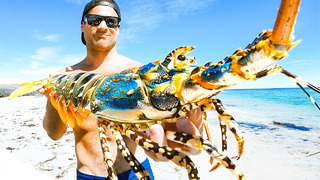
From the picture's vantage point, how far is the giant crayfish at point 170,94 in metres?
1.42

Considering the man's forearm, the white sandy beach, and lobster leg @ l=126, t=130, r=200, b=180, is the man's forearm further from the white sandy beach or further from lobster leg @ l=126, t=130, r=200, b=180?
the white sandy beach

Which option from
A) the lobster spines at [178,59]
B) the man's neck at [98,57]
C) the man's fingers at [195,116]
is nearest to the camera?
the lobster spines at [178,59]

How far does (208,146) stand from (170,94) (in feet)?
1.66

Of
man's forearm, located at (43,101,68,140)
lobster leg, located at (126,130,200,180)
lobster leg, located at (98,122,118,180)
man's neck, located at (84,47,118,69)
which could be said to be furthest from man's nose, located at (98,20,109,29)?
lobster leg, located at (126,130,200,180)

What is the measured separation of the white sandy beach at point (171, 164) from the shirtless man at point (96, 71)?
7.26 feet

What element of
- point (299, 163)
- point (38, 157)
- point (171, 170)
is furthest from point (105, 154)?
point (299, 163)

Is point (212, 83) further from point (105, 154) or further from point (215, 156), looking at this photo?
point (105, 154)

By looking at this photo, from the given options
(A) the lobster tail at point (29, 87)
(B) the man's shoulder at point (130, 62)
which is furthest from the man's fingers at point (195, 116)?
(A) the lobster tail at point (29, 87)

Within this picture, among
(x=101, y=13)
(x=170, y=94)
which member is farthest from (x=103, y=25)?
(x=170, y=94)

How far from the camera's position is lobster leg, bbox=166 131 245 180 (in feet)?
5.58

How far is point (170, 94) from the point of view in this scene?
1.73 metres

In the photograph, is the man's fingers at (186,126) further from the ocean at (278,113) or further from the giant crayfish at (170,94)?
the ocean at (278,113)

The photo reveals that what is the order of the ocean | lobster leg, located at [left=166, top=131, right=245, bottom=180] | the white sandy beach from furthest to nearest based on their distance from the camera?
the ocean, the white sandy beach, lobster leg, located at [left=166, top=131, right=245, bottom=180]

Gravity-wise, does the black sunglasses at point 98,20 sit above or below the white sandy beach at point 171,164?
above
